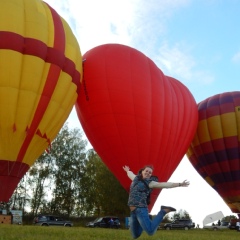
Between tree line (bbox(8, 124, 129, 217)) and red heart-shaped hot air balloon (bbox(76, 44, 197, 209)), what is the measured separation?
20.0 metres

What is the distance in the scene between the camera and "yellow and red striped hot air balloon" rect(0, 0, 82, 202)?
16.3 m

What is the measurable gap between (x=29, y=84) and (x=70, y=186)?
27.4m

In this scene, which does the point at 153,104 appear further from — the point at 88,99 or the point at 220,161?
the point at 220,161

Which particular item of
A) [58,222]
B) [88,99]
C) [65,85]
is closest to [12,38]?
[65,85]

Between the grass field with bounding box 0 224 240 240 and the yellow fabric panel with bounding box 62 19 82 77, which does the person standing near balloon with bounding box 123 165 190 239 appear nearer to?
the grass field with bounding box 0 224 240 240

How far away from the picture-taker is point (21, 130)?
16562 millimetres

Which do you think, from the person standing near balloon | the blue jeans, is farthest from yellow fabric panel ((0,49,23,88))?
the blue jeans

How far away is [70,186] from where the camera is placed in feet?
140

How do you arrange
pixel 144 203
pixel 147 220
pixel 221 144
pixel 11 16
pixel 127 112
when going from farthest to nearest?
pixel 221 144
pixel 127 112
pixel 11 16
pixel 144 203
pixel 147 220

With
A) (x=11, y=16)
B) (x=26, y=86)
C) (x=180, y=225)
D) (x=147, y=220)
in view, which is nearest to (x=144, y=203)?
(x=147, y=220)

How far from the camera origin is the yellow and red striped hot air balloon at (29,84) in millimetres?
16312

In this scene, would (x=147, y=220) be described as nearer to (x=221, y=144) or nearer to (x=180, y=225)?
(x=221, y=144)

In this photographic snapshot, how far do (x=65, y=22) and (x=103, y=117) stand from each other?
5287mm

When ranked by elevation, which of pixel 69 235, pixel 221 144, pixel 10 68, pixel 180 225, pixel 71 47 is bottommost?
pixel 69 235
